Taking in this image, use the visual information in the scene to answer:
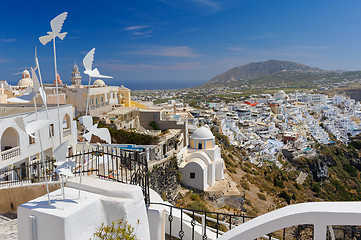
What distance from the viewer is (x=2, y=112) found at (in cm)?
1216

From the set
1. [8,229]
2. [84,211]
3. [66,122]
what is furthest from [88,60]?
[66,122]

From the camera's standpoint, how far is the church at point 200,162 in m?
18.2

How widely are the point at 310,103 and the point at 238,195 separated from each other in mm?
92365

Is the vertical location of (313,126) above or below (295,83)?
below

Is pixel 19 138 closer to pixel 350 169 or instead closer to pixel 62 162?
pixel 62 162

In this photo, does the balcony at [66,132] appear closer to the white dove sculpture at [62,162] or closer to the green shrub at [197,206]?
the green shrub at [197,206]

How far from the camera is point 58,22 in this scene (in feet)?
12.4

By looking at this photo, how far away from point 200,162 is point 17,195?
44.6 feet

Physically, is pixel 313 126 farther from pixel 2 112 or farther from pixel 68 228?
pixel 68 228

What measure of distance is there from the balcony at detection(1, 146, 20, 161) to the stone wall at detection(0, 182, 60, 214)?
4993 millimetres

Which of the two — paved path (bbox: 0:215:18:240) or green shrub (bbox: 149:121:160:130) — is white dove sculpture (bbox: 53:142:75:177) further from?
green shrub (bbox: 149:121:160:130)

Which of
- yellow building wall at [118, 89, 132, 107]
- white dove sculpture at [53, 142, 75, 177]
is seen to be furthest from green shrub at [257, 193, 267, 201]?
white dove sculpture at [53, 142, 75, 177]

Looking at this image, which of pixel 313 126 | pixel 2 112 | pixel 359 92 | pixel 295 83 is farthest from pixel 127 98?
pixel 295 83

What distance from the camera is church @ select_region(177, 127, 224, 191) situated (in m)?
A: 18.2
